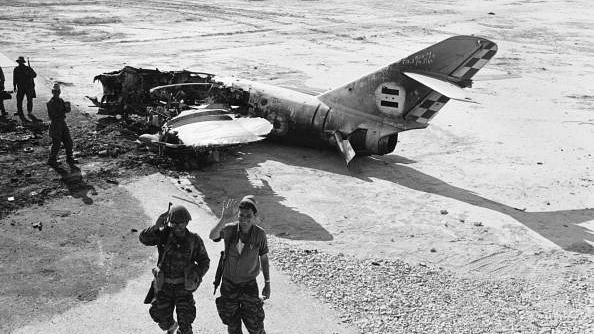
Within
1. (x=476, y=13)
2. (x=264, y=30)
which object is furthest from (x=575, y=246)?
(x=476, y=13)

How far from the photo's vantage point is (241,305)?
7.66 metres

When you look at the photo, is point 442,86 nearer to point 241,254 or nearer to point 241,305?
point 241,254

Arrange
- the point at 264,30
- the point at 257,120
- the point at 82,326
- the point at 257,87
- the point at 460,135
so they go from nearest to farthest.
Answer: the point at 82,326, the point at 257,120, the point at 257,87, the point at 460,135, the point at 264,30

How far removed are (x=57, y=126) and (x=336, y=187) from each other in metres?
7.33

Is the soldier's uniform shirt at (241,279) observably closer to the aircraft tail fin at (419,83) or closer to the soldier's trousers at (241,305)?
the soldier's trousers at (241,305)

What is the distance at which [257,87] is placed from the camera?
1797 cm

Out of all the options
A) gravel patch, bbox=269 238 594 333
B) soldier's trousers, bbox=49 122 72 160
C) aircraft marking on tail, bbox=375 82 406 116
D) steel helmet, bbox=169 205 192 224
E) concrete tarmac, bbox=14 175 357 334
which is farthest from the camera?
aircraft marking on tail, bbox=375 82 406 116

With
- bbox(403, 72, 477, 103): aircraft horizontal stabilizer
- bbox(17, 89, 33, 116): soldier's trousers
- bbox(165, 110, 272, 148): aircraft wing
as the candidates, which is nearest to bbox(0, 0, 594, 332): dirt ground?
bbox(17, 89, 33, 116): soldier's trousers

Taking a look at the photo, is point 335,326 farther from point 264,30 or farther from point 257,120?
point 264,30

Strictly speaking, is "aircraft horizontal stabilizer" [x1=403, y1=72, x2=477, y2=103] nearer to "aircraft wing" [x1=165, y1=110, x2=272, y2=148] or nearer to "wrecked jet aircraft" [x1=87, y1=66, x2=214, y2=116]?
"aircraft wing" [x1=165, y1=110, x2=272, y2=148]

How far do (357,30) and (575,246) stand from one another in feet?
109

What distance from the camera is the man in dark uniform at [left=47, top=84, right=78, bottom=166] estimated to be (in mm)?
14820

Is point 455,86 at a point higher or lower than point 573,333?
higher

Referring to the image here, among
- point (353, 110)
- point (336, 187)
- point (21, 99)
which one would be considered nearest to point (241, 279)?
point (336, 187)
